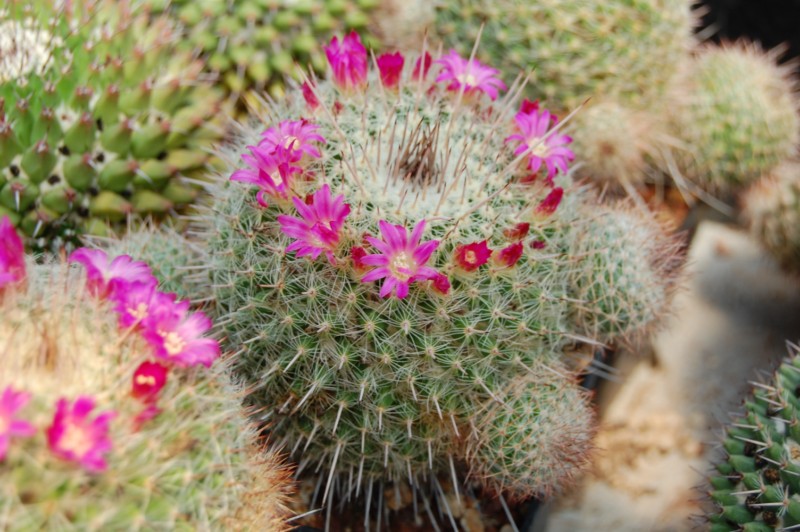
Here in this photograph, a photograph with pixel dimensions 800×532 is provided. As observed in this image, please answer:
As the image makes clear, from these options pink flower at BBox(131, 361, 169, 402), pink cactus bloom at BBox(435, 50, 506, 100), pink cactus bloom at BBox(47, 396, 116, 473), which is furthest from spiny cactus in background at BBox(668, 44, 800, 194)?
pink cactus bloom at BBox(47, 396, 116, 473)

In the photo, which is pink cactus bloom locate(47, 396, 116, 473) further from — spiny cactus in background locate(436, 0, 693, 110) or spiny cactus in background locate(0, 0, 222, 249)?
spiny cactus in background locate(436, 0, 693, 110)

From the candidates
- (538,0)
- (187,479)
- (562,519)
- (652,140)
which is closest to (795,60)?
(652,140)

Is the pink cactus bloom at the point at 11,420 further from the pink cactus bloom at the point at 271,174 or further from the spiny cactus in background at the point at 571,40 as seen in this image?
the spiny cactus in background at the point at 571,40

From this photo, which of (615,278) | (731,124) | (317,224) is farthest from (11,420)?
(731,124)

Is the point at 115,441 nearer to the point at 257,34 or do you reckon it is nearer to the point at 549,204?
the point at 549,204

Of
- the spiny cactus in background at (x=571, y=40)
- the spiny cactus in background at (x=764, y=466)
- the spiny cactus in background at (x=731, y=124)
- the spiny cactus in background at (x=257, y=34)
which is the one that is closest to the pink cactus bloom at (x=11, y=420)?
the spiny cactus in background at (x=764, y=466)

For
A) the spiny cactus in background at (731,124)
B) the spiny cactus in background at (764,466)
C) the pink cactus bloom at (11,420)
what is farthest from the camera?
the spiny cactus in background at (731,124)
